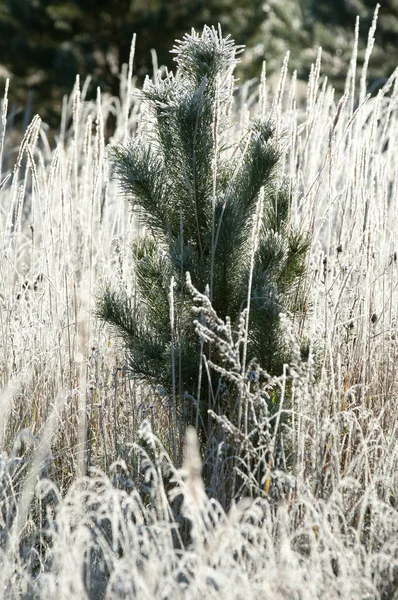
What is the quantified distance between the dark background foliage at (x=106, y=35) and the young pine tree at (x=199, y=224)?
6560 mm

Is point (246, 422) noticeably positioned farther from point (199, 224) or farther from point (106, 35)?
point (106, 35)

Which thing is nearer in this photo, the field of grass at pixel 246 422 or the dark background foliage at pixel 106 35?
the field of grass at pixel 246 422

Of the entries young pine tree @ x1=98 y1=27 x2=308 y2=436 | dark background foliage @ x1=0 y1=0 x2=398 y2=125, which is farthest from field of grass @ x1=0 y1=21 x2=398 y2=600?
dark background foliage @ x1=0 y1=0 x2=398 y2=125

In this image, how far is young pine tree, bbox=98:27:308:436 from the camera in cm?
201

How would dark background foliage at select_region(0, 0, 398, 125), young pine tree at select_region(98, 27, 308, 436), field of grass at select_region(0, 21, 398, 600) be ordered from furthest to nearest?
dark background foliage at select_region(0, 0, 398, 125)
young pine tree at select_region(98, 27, 308, 436)
field of grass at select_region(0, 21, 398, 600)

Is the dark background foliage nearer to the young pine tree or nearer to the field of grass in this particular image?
the field of grass

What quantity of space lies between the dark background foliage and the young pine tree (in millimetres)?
6560

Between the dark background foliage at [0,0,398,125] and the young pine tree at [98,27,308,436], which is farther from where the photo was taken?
the dark background foliage at [0,0,398,125]

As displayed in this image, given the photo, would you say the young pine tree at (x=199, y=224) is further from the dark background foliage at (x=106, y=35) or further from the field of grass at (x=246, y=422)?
the dark background foliage at (x=106, y=35)

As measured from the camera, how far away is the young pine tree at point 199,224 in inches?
79.2

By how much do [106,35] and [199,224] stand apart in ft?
24.3

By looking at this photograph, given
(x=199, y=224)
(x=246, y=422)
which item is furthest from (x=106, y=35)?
(x=246, y=422)

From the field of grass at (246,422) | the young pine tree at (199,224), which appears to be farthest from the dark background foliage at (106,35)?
the young pine tree at (199,224)

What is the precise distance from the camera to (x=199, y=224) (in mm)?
2131
